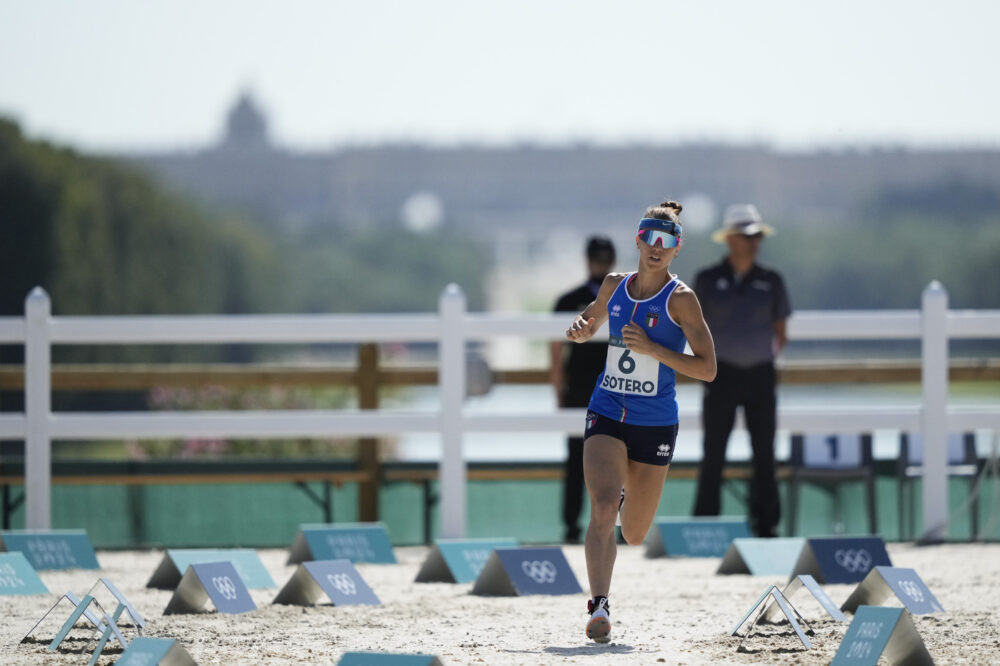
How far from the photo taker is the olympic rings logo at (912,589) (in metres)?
6.73

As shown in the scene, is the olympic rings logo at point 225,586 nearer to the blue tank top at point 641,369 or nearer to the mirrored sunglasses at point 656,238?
the blue tank top at point 641,369

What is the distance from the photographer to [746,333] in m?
9.38

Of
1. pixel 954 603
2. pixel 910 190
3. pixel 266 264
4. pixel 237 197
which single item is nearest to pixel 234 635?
pixel 954 603

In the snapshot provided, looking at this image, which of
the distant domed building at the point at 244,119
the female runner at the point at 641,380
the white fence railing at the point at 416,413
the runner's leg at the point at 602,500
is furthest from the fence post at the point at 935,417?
the distant domed building at the point at 244,119

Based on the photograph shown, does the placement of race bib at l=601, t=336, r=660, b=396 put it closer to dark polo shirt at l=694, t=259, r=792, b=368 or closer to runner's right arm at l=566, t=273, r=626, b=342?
runner's right arm at l=566, t=273, r=626, b=342

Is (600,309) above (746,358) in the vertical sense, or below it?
above

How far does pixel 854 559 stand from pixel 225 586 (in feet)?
10.1

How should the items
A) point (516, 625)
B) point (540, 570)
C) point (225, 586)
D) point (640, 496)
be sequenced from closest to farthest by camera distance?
1. point (640, 496)
2. point (516, 625)
3. point (225, 586)
4. point (540, 570)

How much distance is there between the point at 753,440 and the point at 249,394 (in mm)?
7169

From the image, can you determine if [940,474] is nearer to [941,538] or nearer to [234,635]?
[941,538]

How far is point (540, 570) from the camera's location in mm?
7883

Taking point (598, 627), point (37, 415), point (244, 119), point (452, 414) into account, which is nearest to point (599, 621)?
point (598, 627)

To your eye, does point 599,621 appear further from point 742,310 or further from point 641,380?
point 742,310

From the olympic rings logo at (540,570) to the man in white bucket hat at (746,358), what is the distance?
193cm
